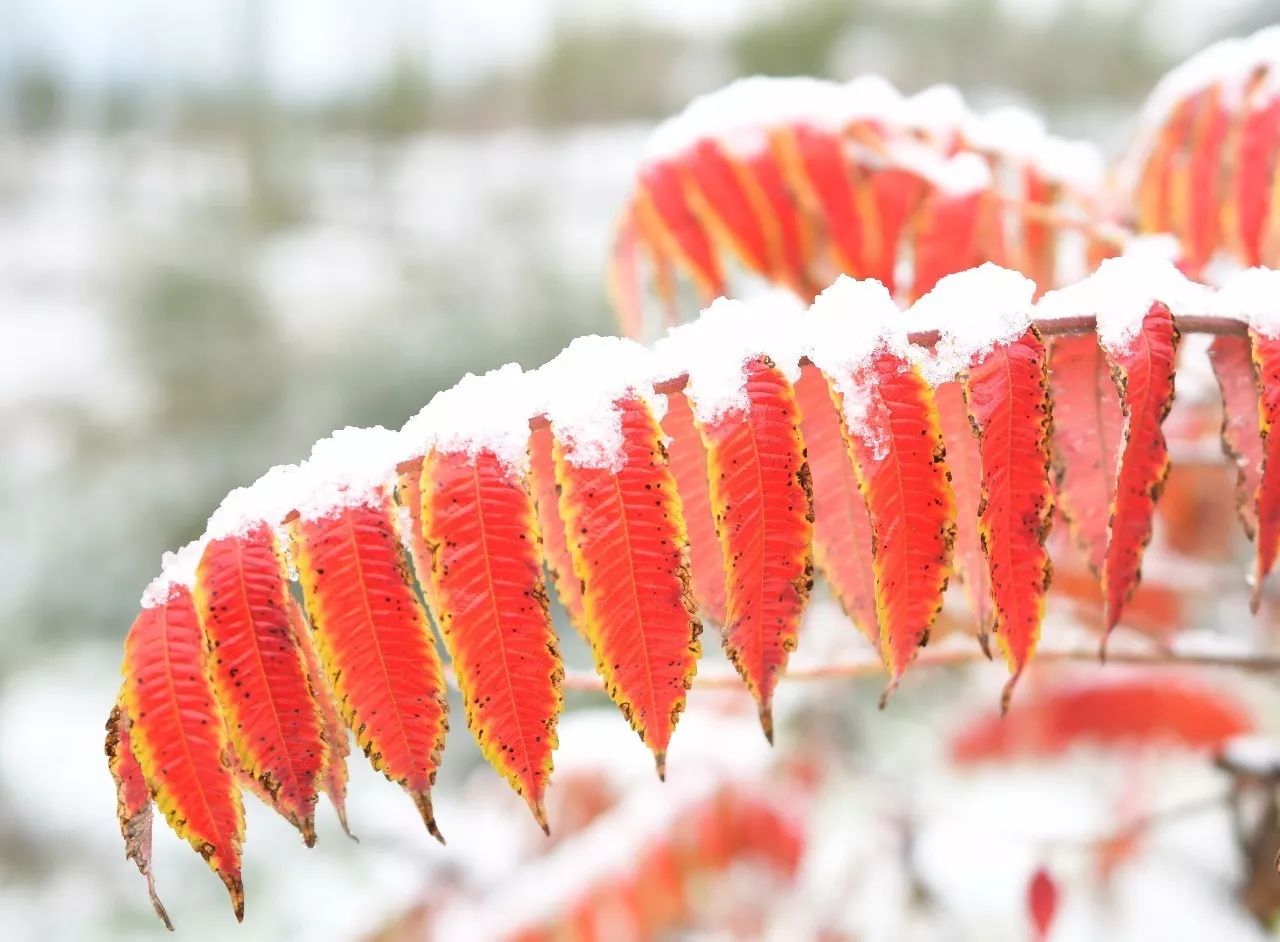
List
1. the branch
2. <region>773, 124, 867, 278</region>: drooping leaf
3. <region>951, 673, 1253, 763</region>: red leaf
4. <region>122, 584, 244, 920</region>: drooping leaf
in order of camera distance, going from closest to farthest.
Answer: <region>122, 584, 244, 920</region>: drooping leaf, the branch, <region>773, 124, 867, 278</region>: drooping leaf, <region>951, 673, 1253, 763</region>: red leaf

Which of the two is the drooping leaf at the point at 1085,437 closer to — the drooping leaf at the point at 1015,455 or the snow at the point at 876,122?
the drooping leaf at the point at 1015,455

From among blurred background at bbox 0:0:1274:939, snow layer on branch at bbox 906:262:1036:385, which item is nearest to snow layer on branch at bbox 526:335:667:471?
snow layer on branch at bbox 906:262:1036:385

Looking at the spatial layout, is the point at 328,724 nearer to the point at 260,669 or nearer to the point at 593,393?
the point at 260,669

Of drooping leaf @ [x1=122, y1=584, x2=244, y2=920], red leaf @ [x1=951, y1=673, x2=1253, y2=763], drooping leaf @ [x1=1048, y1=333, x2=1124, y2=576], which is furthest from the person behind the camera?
red leaf @ [x1=951, y1=673, x2=1253, y2=763]

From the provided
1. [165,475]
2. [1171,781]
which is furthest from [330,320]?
[1171,781]

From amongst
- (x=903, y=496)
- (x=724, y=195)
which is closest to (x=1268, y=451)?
(x=903, y=496)

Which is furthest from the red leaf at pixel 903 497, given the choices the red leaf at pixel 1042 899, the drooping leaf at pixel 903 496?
the red leaf at pixel 1042 899

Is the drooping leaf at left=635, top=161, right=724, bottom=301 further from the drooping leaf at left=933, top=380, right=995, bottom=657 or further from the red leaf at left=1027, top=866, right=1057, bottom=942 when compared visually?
the red leaf at left=1027, top=866, right=1057, bottom=942

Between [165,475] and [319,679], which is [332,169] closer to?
[165,475]
